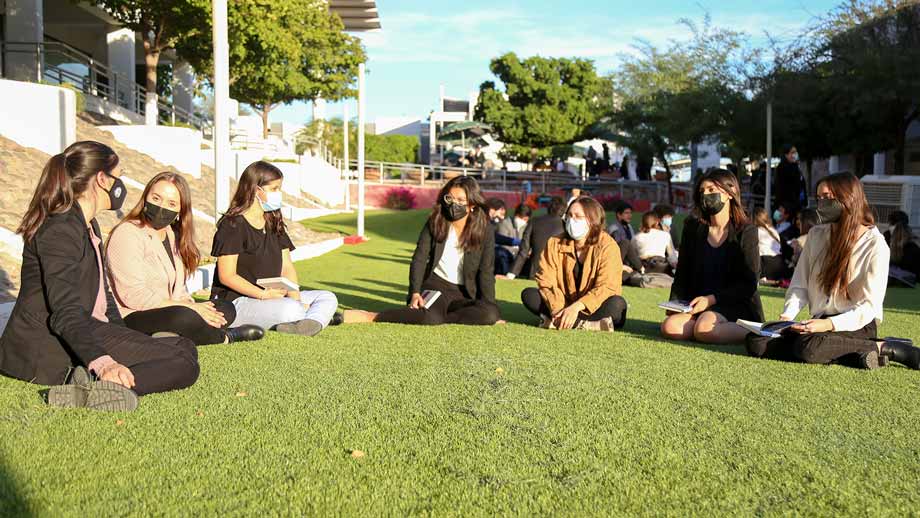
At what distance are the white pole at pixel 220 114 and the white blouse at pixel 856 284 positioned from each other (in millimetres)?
8051

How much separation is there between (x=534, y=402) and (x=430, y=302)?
3256 millimetres

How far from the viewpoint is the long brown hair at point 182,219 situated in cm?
633

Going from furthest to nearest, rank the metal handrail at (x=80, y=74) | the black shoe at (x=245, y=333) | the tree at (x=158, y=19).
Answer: the metal handrail at (x=80, y=74)
the tree at (x=158, y=19)
the black shoe at (x=245, y=333)

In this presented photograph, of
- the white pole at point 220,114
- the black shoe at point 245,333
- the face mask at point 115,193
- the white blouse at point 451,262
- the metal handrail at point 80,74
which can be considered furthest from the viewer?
the metal handrail at point 80,74

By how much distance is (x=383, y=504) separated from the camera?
344 cm

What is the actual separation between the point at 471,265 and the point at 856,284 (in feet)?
11.0

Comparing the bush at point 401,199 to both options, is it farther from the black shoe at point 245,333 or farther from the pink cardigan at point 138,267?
the pink cardigan at point 138,267

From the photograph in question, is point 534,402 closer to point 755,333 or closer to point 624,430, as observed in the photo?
point 624,430

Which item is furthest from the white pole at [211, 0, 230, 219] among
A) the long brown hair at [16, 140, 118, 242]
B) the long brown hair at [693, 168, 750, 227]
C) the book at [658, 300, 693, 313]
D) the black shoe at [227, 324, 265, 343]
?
the long brown hair at [16, 140, 118, 242]

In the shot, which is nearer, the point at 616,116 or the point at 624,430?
the point at 624,430

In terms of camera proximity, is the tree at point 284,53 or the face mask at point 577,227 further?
the tree at point 284,53

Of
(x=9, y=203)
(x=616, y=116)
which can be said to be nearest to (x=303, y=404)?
(x=9, y=203)

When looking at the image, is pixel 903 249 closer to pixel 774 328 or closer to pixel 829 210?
pixel 829 210

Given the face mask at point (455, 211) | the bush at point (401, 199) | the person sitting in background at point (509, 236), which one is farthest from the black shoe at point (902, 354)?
the bush at point (401, 199)
